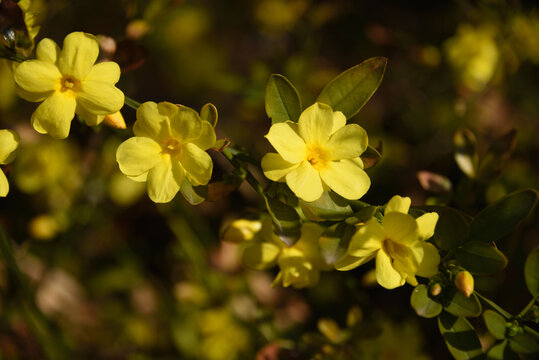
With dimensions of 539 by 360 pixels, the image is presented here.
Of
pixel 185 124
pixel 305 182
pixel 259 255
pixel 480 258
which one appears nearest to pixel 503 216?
pixel 480 258

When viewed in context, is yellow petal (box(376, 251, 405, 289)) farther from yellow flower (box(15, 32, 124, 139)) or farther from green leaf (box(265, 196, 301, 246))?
yellow flower (box(15, 32, 124, 139))

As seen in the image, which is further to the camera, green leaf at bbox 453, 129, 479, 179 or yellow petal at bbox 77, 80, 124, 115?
green leaf at bbox 453, 129, 479, 179

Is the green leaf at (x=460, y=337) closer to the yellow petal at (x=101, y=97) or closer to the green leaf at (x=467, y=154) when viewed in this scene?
the green leaf at (x=467, y=154)

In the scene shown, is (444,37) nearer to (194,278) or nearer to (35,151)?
(194,278)

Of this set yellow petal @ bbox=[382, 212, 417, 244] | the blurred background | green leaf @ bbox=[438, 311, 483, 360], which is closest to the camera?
yellow petal @ bbox=[382, 212, 417, 244]

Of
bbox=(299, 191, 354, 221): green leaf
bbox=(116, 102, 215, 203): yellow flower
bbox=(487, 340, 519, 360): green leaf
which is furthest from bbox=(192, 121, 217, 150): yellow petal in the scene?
bbox=(487, 340, 519, 360): green leaf

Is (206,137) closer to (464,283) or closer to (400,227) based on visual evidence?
(400,227)
